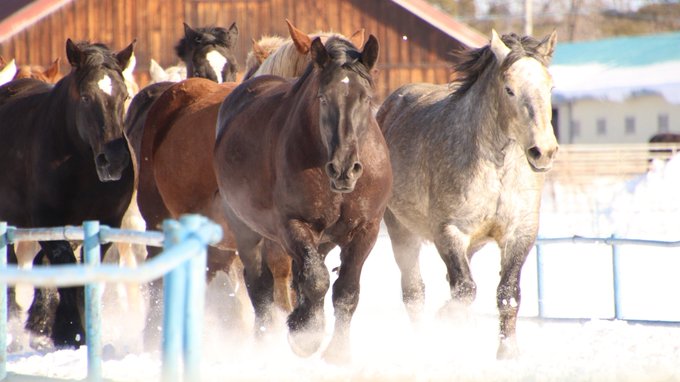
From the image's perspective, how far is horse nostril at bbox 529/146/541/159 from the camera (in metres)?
7.58

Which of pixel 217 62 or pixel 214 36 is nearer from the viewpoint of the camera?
pixel 217 62

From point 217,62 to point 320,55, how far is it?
4.11 m

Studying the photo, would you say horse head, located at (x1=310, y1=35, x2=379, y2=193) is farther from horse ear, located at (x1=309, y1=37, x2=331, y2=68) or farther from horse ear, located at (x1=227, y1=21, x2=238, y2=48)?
horse ear, located at (x1=227, y1=21, x2=238, y2=48)

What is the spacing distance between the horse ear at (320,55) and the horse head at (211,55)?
4.03m

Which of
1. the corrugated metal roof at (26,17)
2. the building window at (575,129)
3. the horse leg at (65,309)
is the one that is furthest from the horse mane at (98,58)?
the building window at (575,129)

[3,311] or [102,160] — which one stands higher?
[102,160]

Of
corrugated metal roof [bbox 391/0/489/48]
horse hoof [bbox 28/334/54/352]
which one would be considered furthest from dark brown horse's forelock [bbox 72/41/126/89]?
corrugated metal roof [bbox 391/0/489/48]

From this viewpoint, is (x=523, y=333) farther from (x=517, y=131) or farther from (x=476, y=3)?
(x=476, y=3)

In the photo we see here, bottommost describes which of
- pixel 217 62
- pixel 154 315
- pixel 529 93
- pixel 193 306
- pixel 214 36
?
pixel 154 315

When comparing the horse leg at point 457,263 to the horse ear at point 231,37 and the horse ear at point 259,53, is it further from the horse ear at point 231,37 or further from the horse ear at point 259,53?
the horse ear at point 231,37

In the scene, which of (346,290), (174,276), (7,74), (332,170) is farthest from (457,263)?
(7,74)

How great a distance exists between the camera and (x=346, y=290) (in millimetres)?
7543

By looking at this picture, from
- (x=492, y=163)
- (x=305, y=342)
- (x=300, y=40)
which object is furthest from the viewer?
(x=492, y=163)

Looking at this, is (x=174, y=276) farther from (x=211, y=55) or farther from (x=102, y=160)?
(x=211, y=55)
